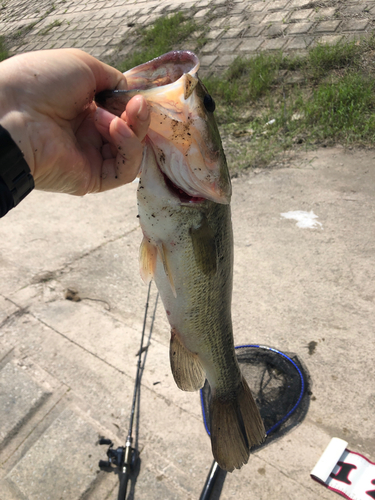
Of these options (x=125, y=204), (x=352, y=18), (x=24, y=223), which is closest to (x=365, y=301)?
(x=125, y=204)

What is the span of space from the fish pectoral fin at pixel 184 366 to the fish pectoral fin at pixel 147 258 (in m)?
0.35

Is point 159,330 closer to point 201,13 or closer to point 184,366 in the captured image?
point 184,366

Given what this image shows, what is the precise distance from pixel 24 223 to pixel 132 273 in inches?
72.3

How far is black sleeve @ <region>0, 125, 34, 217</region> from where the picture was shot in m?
1.36

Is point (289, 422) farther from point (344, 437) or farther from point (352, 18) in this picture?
point (352, 18)

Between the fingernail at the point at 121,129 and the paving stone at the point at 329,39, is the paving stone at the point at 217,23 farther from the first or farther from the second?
the fingernail at the point at 121,129

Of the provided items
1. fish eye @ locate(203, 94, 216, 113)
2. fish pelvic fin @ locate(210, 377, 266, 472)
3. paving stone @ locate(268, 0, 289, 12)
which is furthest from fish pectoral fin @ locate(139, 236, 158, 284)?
paving stone @ locate(268, 0, 289, 12)

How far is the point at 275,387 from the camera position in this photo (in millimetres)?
2746

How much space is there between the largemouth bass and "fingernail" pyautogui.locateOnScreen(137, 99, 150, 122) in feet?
0.13

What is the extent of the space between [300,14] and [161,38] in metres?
2.65

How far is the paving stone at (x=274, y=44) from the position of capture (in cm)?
669

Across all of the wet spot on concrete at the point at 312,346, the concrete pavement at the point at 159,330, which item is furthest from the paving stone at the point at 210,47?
the wet spot on concrete at the point at 312,346

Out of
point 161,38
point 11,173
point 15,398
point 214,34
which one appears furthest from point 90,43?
point 11,173

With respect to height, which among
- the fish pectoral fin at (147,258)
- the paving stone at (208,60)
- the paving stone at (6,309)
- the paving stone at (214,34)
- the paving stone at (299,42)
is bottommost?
the paving stone at (299,42)
